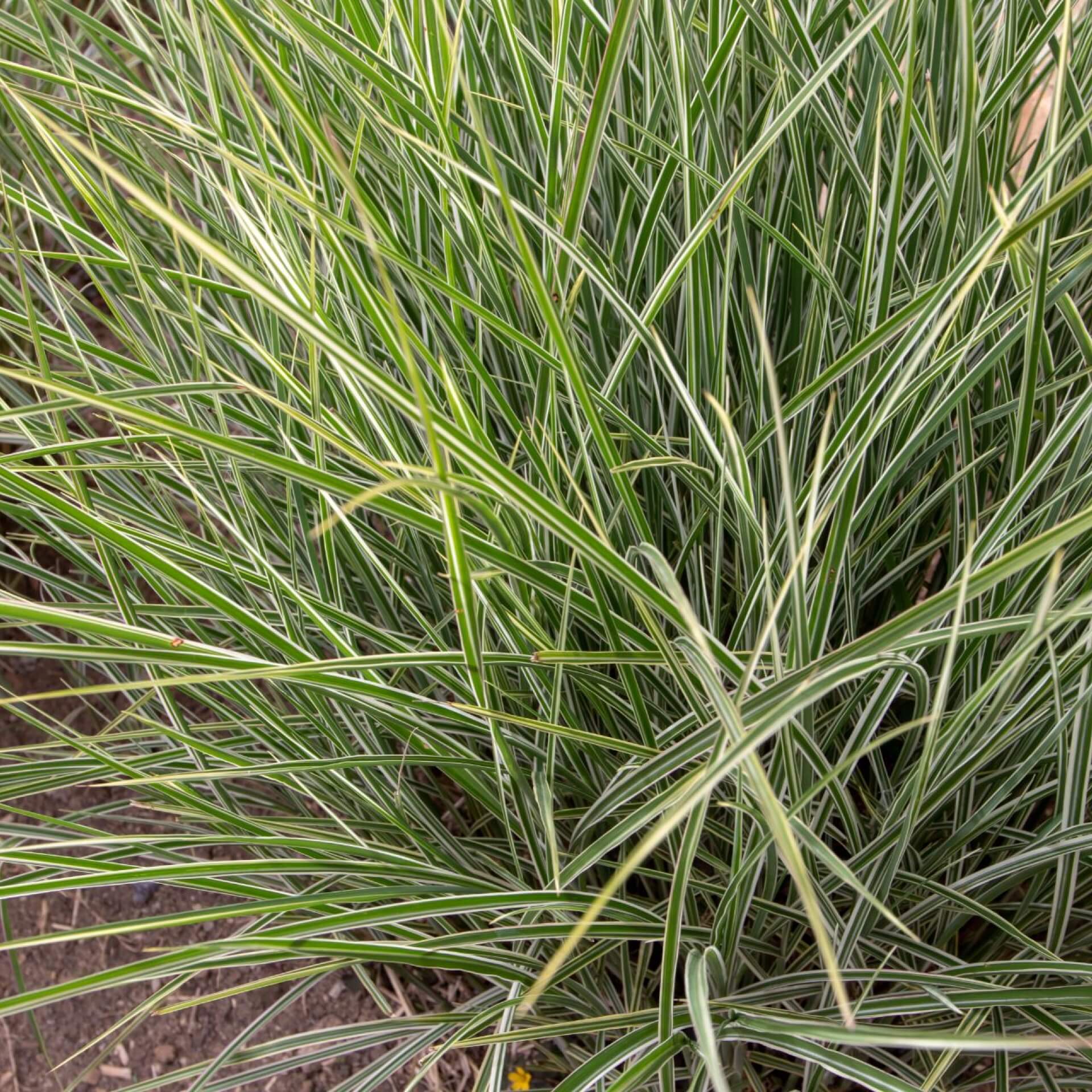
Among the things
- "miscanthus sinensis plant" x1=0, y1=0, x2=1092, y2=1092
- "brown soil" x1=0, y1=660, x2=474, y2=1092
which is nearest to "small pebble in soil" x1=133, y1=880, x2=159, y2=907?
"brown soil" x1=0, y1=660, x2=474, y2=1092

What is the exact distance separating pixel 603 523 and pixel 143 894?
2.66ft

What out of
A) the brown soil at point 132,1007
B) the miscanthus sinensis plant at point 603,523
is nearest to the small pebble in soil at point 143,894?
the brown soil at point 132,1007

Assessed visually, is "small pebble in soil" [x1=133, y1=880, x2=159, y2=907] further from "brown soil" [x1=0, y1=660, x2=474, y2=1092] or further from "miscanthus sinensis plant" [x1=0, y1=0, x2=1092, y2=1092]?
"miscanthus sinensis plant" [x1=0, y1=0, x2=1092, y2=1092]

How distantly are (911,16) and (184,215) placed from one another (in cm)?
77

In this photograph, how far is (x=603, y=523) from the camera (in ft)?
2.57

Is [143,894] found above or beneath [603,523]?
beneath

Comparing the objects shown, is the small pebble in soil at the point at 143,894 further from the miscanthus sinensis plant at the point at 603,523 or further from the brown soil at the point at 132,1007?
the miscanthus sinensis plant at the point at 603,523

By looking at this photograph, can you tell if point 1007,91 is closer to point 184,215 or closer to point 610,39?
point 610,39

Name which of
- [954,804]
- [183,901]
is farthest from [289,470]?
[183,901]

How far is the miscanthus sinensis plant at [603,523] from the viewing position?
0.58 metres

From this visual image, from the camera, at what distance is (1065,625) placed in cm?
75

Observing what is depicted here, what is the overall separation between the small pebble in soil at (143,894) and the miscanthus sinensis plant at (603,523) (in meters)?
0.13

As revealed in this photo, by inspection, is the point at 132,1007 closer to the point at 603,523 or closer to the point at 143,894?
the point at 143,894

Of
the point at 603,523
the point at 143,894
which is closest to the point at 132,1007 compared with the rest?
the point at 143,894
